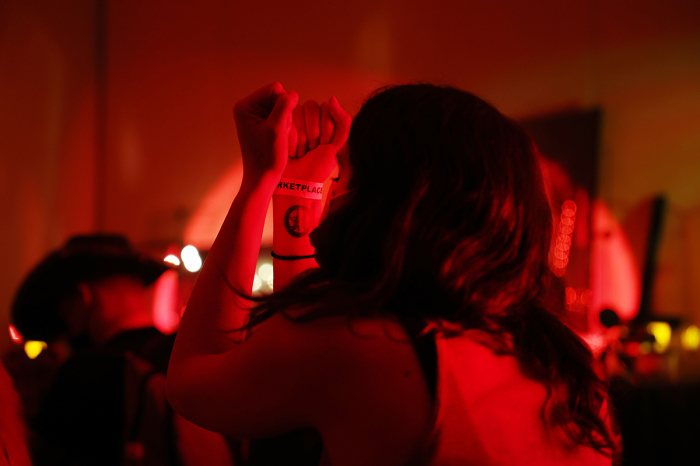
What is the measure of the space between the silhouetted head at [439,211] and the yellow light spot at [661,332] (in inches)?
73.3

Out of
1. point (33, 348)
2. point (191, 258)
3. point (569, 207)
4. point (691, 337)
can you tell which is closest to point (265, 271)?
point (191, 258)

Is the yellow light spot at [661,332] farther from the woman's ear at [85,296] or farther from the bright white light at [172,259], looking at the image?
the woman's ear at [85,296]

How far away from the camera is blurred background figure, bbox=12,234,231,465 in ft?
3.63

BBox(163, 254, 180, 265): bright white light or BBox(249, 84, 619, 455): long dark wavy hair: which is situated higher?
BBox(249, 84, 619, 455): long dark wavy hair

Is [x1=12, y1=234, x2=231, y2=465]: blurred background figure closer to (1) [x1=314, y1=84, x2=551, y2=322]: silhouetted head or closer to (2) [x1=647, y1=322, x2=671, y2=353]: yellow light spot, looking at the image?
(1) [x1=314, y1=84, x2=551, y2=322]: silhouetted head

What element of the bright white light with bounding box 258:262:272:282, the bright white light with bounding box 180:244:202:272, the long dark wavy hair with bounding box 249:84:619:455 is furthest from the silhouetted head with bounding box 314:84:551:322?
the bright white light with bounding box 180:244:202:272

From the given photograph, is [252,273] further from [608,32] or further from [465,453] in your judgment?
[608,32]

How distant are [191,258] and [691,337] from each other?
209cm

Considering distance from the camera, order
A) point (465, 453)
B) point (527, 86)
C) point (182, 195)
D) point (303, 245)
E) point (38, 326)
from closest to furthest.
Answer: point (465, 453)
point (303, 245)
point (38, 326)
point (527, 86)
point (182, 195)

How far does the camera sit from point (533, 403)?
533 mm

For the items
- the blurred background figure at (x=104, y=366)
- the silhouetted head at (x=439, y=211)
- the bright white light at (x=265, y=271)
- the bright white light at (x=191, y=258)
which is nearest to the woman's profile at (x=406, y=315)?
the silhouetted head at (x=439, y=211)

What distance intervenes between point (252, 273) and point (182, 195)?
2053mm

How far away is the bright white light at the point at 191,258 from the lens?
2145mm

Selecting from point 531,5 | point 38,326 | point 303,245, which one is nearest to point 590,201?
point 531,5
